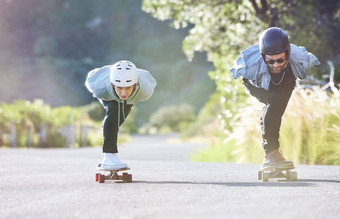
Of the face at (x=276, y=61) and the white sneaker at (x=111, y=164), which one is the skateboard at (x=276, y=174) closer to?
the face at (x=276, y=61)

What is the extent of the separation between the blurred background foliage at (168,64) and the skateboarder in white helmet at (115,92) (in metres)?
2.00

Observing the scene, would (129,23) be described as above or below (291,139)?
above

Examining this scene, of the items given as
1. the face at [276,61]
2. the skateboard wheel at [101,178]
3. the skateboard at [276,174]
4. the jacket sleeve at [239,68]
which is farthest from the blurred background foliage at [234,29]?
the face at [276,61]

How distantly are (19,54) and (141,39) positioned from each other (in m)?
14.3

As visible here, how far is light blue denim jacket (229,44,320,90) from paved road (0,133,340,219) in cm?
100

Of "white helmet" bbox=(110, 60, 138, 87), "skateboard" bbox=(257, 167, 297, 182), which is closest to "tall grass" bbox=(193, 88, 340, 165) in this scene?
"skateboard" bbox=(257, 167, 297, 182)

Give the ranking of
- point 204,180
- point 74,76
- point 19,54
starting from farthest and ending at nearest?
point 19,54 → point 74,76 → point 204,180

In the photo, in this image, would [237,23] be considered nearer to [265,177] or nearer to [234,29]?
[234,29]

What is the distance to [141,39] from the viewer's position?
76938mm

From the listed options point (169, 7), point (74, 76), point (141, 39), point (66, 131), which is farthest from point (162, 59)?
point (169, 7)

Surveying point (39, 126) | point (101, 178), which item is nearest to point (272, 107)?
point (101, 178)

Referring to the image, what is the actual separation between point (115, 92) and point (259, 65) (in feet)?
4.73

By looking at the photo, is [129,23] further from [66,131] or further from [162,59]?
[66,131]

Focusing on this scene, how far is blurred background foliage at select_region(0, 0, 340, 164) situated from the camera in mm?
10953
